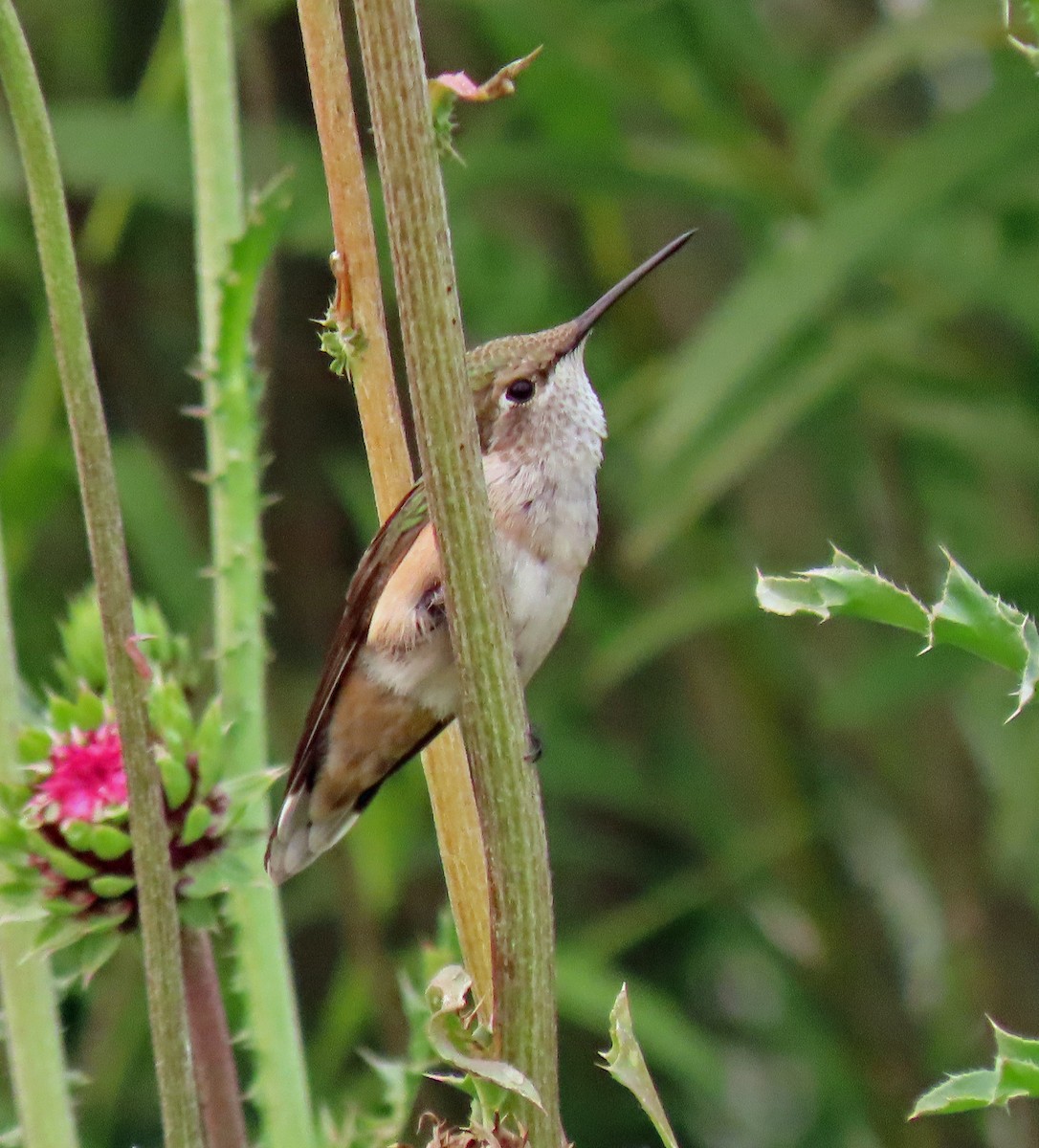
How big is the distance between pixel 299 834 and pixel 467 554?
82cm

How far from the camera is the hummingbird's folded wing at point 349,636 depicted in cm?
138

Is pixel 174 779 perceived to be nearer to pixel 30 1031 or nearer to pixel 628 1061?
pixel 30 1031

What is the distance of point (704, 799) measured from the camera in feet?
9.48

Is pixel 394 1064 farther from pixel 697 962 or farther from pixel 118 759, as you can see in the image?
pixel 697 962

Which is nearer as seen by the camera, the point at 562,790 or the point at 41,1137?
the point at 41,1137

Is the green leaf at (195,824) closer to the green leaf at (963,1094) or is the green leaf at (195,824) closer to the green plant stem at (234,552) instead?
the green plant stem at (234,552)

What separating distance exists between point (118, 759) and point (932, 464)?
1962mm

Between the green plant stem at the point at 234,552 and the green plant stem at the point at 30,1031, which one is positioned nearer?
the green plant stem at the point at 30,1031

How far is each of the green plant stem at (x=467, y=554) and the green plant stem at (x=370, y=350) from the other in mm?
86

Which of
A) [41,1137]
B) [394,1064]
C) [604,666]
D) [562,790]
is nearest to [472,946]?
[41,1137]

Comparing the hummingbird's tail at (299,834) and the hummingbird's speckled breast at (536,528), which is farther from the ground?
the hummingbird's speckled breast at (536,528)

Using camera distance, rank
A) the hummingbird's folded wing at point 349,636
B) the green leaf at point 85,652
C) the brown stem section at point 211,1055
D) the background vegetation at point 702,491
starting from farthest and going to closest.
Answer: the background vegetation at point 702,491
the hummingbird's folded wing at point 349,636
the green leaf at point 85,652
the brown stem section at point 211,1055

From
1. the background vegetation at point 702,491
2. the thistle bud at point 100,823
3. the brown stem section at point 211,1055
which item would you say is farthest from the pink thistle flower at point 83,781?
the background vegetation at point 702,491

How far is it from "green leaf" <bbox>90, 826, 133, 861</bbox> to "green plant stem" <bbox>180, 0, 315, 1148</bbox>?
0.24ft
